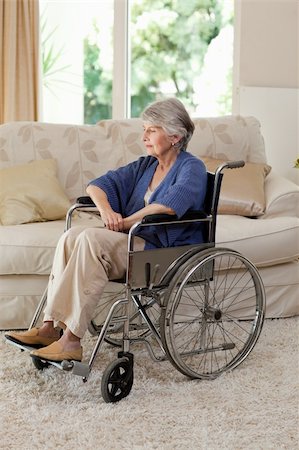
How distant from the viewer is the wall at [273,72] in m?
5.00

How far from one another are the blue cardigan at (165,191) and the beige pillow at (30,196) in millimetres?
570

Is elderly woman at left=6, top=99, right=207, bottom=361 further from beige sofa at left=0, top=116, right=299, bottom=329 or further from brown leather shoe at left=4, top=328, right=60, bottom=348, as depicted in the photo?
beige sofa at left=0, top=116, right=299, bottom=329

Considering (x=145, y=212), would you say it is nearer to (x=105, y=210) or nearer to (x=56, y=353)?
(x=105, y=210)

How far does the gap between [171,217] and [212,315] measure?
1.38ft

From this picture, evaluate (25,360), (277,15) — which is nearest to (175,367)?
(25,360)

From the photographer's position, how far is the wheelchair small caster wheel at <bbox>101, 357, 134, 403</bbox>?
9.02 ft

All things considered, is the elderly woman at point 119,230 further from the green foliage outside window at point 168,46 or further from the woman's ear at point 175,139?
the green foliage outside window at point 168,46

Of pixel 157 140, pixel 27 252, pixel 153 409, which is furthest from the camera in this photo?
pixel 27 252

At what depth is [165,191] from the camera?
10.1ft

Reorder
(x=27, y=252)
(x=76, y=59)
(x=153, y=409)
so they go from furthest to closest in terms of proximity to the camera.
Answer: (x=76, y=59), (x=27, y=252), (x=153, y=409)

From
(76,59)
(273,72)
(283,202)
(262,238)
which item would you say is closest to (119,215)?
(262,238)

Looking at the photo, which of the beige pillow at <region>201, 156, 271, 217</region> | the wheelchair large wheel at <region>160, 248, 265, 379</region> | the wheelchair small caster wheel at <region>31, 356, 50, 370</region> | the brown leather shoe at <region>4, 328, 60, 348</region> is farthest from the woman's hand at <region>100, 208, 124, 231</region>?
the beige pillow at <region>201, 156, 271, 217</region>

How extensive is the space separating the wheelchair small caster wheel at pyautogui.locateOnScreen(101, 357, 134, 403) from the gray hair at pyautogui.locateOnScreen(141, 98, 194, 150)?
872 mm

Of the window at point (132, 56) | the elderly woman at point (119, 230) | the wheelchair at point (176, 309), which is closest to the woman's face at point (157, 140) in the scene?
the elderly woman at point (119, 230)
